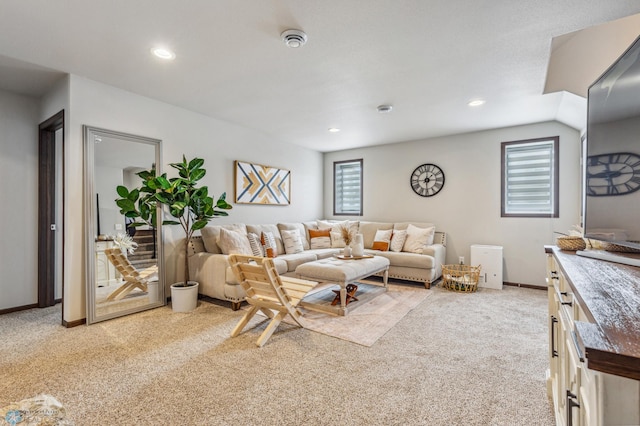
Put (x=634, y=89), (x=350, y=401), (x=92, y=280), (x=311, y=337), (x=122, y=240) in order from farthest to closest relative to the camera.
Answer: (x=122, y=240) < (x=92, y=280) < (x=311, y=337) < (x=350, y=401) < (x=634, y=89)

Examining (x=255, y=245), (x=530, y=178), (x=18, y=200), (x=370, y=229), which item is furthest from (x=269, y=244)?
(x=530, y=178)

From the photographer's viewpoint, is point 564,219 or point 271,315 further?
point 564,219

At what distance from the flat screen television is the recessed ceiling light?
2986 mm

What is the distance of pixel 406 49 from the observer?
99.6 inches

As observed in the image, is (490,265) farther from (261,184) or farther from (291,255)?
(261,184)

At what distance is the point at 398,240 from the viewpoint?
5.15 meters

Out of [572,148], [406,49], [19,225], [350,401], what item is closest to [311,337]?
[350,401]

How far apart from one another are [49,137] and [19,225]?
1.09 m

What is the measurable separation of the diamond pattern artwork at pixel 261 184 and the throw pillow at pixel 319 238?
0.79m

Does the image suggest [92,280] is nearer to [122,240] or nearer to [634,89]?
[122,240]

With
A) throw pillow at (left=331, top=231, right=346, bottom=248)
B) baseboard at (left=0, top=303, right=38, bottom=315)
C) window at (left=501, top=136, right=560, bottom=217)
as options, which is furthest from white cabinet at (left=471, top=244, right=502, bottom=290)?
baseboard at (left=0, top=303, right=38, bottom=315)

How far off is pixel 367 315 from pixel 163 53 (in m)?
3.21

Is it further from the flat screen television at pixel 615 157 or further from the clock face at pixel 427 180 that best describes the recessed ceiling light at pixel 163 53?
the clock face at pixel 427 180

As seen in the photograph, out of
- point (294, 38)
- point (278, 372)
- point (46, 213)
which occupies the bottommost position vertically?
point (278, 372)
